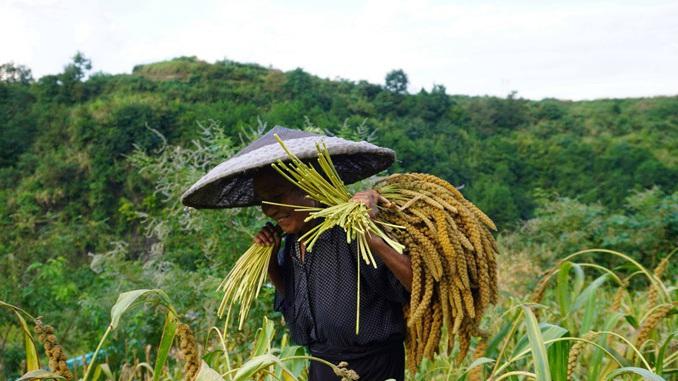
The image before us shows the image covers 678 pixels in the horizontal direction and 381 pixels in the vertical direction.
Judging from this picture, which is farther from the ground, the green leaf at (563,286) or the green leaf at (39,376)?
the green leaf at (39,376)

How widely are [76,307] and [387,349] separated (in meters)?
4.06

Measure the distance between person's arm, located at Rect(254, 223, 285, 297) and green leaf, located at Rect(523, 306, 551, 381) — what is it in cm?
86

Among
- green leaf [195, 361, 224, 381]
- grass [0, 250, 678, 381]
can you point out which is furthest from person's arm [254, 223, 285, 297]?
green leaf [195, 361, 224, 381]

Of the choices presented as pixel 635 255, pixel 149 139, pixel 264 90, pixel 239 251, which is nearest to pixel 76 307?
pixel 239 251

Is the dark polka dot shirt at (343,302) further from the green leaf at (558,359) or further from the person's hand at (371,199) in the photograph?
the green leaf at (558,359)

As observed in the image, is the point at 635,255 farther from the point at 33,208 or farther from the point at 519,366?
the point at 33,208

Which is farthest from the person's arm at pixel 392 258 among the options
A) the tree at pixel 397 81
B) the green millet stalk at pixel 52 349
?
the tree at pixel 397 81

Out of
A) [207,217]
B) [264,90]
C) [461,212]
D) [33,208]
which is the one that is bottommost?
[33,208]

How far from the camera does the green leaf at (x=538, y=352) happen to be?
1.12 meters

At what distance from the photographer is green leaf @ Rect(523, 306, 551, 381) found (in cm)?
112

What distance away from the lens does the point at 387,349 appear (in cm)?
179

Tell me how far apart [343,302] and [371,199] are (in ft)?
1.06

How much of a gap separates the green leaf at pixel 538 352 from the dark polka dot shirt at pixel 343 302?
0.47 meters

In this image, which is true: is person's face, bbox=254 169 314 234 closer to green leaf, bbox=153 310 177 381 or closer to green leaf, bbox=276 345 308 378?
green leaf, bbox=276 345 308 378
